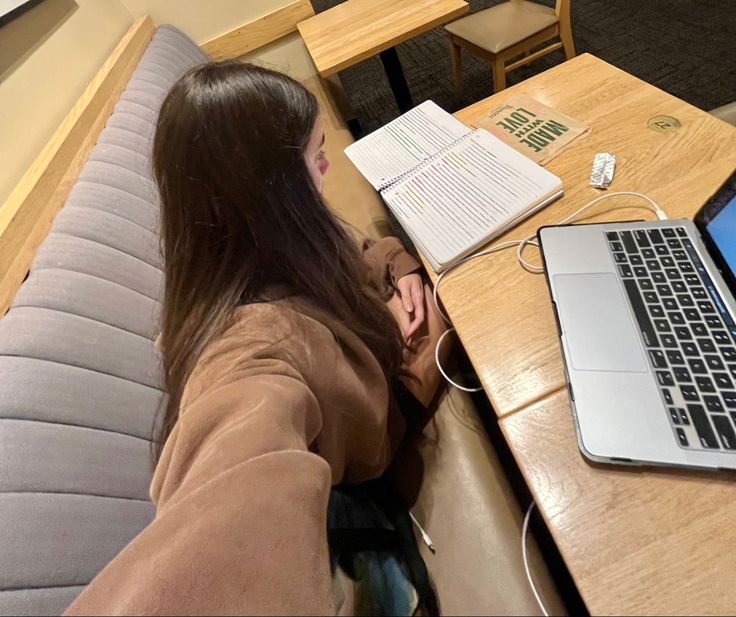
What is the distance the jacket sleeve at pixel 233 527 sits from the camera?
287 millimetres

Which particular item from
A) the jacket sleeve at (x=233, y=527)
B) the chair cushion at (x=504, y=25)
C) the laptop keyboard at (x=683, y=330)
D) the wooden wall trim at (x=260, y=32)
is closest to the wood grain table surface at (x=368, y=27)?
the chair cushion at (x=504, y=25)

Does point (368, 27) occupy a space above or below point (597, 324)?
above

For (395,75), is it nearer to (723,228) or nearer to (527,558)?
(723,228)

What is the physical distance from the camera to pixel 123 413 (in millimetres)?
699

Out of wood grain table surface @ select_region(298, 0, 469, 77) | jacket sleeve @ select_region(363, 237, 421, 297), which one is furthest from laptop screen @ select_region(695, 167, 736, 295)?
wood grain table surface @ select_region(298, 0, 469, 77)

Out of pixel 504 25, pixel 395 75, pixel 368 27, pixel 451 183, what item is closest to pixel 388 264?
pixel 451 183

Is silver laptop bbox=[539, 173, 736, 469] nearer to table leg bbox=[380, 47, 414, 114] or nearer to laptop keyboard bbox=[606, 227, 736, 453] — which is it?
laptop keyboard bbox=[606, 227, 736, 453]

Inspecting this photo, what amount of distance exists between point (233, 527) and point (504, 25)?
2.14 meters

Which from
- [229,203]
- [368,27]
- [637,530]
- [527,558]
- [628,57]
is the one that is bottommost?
[628,57]

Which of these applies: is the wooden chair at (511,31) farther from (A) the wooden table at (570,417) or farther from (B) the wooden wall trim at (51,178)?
(B) the wooden wall trim at (51,178)

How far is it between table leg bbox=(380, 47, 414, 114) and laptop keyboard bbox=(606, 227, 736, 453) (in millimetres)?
1525

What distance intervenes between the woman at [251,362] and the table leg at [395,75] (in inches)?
56.6

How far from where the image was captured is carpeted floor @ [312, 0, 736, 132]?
6.42 ft

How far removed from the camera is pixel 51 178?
3.43 ft
